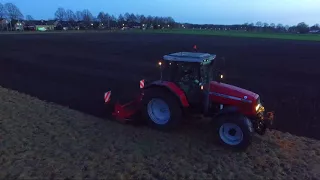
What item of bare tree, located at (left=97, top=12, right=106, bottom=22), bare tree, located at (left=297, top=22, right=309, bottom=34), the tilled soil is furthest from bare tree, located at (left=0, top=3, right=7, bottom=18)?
the tilled soil

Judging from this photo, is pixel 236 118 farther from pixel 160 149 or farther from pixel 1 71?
pixel 1 71

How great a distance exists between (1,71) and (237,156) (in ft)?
54.5

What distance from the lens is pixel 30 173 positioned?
6.38 metres

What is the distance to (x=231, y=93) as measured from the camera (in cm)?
820

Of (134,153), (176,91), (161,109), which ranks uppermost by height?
(176,91)

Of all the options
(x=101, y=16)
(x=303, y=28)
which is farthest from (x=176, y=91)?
(x=101, y=16)

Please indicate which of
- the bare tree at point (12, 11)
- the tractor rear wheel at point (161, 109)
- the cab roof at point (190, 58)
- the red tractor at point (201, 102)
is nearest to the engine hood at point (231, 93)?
the red tractor at point (201, 102)

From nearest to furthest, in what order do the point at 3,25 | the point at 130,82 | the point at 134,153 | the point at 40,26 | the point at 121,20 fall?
the point at 134,153 → the point at 130,82 → the point at 3,25 → the point at 40,26 → the point at 121,20

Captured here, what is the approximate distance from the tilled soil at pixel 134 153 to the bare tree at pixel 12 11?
15543 cm

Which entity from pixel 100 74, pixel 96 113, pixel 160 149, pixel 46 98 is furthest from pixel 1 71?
pixel 160 149

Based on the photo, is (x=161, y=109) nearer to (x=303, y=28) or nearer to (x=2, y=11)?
(x=303, y=28)

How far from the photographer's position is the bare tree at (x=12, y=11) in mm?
149962

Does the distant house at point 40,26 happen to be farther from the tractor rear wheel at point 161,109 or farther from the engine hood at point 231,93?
the engine hood at point 231,93

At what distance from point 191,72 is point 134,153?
8.22 feet
